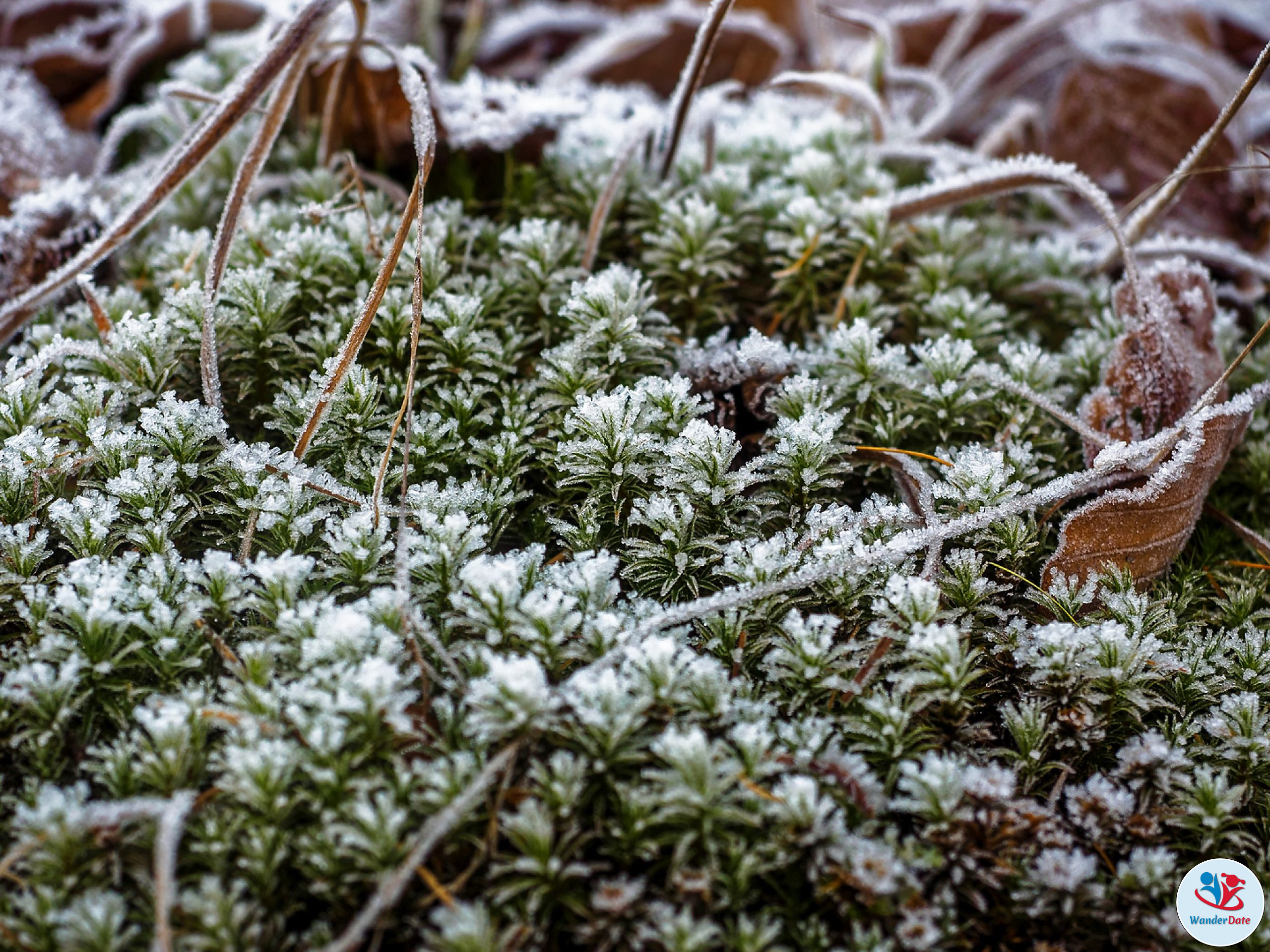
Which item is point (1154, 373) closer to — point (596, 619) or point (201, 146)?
point (596, 619)

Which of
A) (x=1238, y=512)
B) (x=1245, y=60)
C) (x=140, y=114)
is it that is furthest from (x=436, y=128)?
(x=1245, y=60)

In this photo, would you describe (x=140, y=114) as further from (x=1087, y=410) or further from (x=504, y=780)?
(x=1087, y=410)

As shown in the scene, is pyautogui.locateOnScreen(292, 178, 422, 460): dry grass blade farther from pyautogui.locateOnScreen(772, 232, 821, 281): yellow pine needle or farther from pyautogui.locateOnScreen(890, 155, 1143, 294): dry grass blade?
pyautogui.locateOnScreen(890, 155, 1143, 294): dry grass blade

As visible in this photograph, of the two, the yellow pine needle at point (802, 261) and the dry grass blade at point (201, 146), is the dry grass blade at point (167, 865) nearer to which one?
the dry grass blade at point (201, 146)

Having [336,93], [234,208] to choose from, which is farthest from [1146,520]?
[336,93]

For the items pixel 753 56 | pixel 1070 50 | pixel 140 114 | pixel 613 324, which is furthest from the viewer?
pixel 753 56

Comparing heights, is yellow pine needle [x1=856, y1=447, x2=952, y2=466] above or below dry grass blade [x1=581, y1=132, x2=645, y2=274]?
below

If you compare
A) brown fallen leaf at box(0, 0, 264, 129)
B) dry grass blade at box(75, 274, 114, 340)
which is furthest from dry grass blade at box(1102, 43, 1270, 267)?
brown fallen leaf at box(0, 0, 264, 129)
